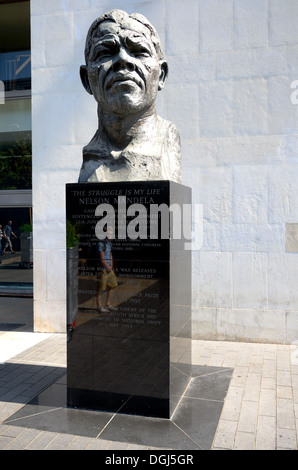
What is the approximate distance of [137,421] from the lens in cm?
368

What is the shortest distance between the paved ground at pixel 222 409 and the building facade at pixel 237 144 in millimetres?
641

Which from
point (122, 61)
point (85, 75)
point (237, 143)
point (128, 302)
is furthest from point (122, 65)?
point (237, 143)

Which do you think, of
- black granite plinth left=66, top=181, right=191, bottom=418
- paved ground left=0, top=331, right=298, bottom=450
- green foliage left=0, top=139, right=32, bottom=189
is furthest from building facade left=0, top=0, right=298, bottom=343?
green foliage left=0, top=139, right=32, bottom=189

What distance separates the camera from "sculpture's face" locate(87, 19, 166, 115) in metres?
3.78

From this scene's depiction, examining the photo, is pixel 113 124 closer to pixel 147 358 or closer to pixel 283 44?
pixel 147 358

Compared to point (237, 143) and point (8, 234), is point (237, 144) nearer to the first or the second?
point (237, 143)

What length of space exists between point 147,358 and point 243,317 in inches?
111

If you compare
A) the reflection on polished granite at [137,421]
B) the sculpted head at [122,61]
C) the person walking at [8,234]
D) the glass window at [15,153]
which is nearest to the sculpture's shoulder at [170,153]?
the sculpted head at [122,61]

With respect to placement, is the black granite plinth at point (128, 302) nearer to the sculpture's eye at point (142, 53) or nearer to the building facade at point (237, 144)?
the sculpture's eye at point (142, 53)

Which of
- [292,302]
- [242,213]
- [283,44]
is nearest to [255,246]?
[242,213]

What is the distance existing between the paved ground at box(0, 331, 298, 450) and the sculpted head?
105 inches

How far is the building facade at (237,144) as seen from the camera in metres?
6.13
